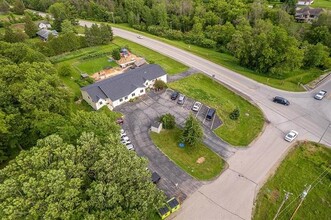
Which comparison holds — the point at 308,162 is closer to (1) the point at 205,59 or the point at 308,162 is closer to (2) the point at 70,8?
(1) the point at 205,59

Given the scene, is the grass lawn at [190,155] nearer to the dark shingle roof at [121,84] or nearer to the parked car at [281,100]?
the dark shingle roof at [121,84]

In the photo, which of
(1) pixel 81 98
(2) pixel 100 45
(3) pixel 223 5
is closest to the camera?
(1) pixel 81 98

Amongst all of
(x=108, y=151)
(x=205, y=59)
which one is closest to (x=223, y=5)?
(x=205, y=59)

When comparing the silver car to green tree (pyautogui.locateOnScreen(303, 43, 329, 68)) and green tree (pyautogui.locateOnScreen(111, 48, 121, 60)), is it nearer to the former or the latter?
green tree (pyautogui.locateOnScreen(111, 48, 121, 60))

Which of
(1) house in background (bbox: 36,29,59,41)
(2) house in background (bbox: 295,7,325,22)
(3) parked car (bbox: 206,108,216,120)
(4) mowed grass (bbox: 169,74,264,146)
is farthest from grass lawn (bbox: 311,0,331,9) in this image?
(1) house in background (bbox: 36,29,59,41)

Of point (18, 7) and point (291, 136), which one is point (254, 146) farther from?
point (18, 7)
